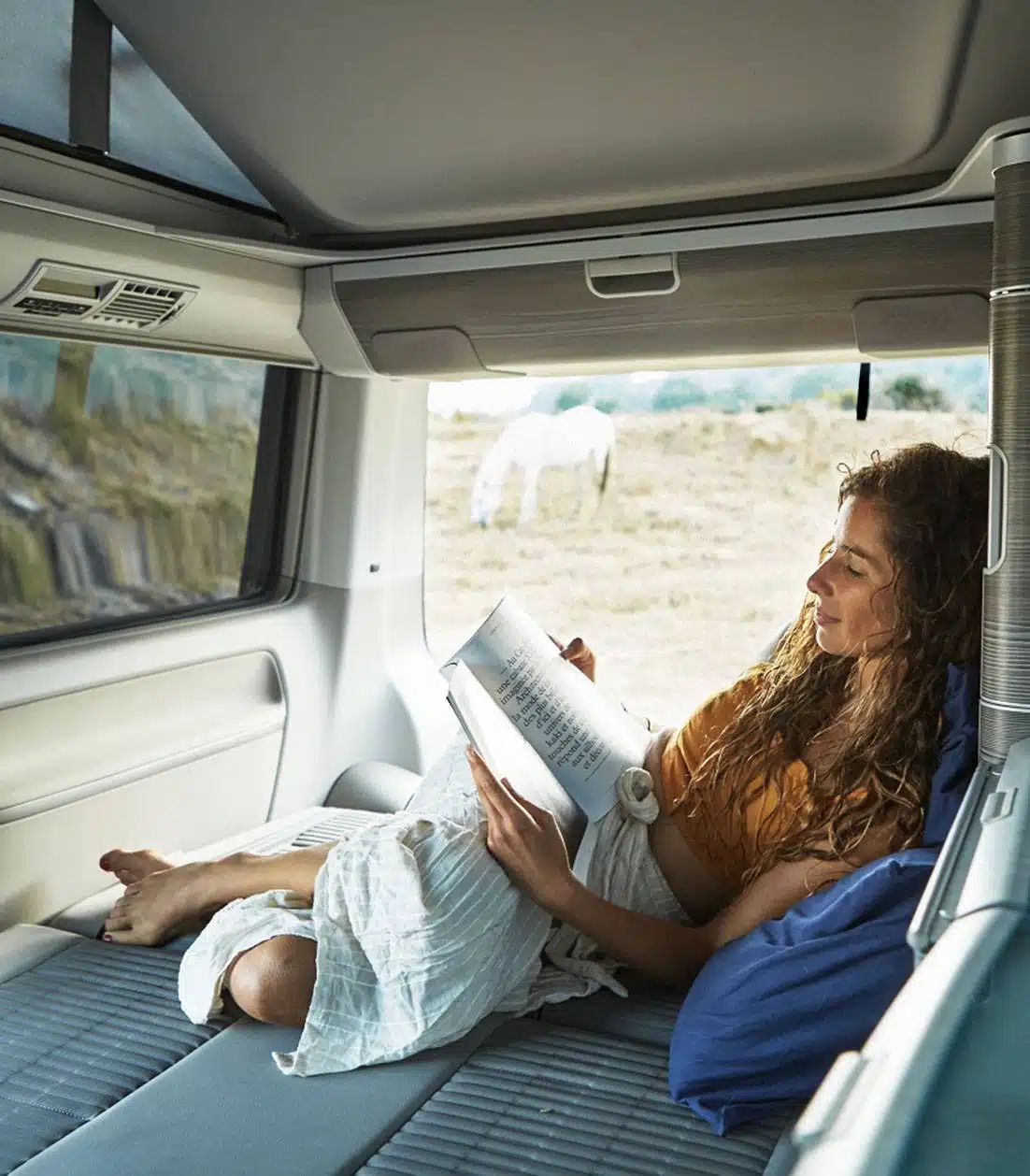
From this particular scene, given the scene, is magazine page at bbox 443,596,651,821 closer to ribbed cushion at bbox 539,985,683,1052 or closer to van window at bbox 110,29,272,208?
ribbed cushion at bbox 539,985,683,1052

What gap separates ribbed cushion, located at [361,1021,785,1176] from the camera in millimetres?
1743

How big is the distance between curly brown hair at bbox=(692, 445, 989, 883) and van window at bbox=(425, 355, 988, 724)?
4.04 ft

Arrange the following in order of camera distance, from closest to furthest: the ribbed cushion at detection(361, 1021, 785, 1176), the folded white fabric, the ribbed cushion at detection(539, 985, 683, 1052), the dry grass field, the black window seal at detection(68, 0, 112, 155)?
the ribbed cushion at detection(361, 1021, 785, 1176), the folded white fabric, the ribbed cushion at detection(539, 985, 683, 1052), the black window seal at detection(68, 0, 112, 155), the dry grass field

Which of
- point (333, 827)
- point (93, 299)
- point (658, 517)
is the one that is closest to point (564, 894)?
point (333, 827)

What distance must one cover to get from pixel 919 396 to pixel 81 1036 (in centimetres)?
248

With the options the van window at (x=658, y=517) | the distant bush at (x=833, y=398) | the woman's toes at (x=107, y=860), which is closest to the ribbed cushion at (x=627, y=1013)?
the woman's toes at (x=107, y=860)

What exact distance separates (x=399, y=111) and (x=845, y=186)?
831 mm

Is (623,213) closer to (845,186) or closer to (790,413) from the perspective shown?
(845,186)

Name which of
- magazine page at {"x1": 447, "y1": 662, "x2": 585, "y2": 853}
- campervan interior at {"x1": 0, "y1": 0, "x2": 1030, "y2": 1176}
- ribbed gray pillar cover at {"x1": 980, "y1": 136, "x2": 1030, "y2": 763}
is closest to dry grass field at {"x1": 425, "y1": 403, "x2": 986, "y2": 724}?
campervan interior at {"x1": 0, "y1": 0, "x2": 1030, "y2": 1176}

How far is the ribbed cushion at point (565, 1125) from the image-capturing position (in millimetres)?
1743

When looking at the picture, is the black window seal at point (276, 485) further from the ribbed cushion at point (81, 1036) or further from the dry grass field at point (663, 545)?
the ribbed cushion at point (81, 1036)

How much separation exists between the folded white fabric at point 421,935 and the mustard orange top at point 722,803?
2.5 inches

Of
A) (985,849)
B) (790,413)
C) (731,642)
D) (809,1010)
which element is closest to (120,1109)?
(809,1010)

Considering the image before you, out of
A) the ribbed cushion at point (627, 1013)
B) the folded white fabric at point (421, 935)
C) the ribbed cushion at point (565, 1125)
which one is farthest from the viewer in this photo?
the ribbed cushion at point (627, 1013)
